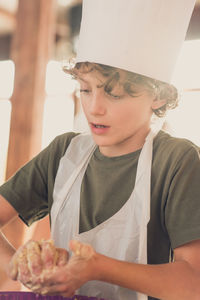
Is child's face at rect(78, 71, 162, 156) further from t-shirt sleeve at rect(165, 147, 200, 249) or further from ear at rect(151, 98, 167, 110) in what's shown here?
t-shirt sleeve at rect(165, 147, 200, 249)

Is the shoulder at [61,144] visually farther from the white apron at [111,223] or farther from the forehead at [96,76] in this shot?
the forehead at [96,76]

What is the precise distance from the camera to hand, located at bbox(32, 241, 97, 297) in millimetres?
762

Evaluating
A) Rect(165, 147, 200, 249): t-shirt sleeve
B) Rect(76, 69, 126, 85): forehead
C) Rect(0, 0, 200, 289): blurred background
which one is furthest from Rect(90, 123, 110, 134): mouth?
Rect(0, 0, 200, 289): blurred background

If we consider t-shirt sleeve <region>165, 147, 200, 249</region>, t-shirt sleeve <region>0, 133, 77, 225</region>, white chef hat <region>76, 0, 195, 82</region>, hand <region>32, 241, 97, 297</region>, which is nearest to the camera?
hand <region>32, 241, 97, 297</region>

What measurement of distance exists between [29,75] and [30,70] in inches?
1.3

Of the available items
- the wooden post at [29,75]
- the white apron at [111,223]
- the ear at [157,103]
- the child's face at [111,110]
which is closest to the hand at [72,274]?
the white apron at [111,223]

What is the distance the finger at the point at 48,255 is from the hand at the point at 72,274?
0.09 feet

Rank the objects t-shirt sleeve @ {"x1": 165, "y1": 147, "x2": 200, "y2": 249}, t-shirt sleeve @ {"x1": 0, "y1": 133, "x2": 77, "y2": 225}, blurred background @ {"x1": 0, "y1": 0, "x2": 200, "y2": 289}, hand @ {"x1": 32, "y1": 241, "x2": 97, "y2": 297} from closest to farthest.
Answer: hand @ {"x1": 32, "y1": 241, "x2": 97, "y2": 297} < t-shirt sleeve @ {"x1": 165, "y1": 147, "x2": 200, "y2": 249} < t-shirt sleeve @ {"x1": 0, "y1": 133, "x2": 77, "y2": 225} < blurred background @ {"x1": 0, "y1": 0, "x2": 200, "y2": 289}

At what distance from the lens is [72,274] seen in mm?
776

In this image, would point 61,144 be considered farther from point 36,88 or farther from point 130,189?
point 36,88

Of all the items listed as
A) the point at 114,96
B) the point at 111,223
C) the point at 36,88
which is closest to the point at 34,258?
the point at 111,223

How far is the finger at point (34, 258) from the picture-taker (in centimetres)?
78

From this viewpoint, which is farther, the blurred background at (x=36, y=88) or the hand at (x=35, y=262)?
the blurred background at (x=36, y=88)

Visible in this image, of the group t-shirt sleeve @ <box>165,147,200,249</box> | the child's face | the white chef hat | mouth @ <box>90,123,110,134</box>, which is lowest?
t-shirt sleeve @ <box>165,147,200,249</box>
